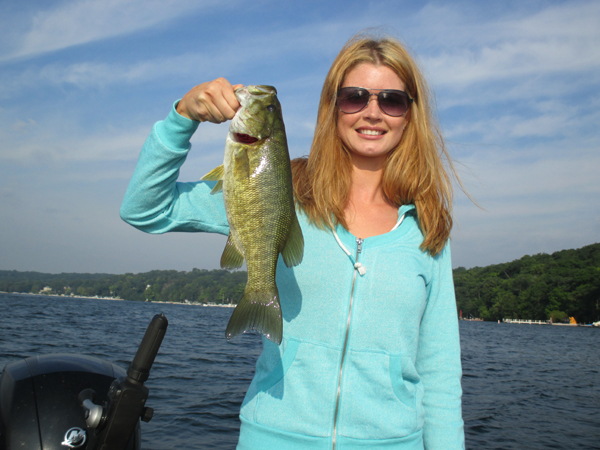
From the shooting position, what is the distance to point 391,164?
8.39 feet

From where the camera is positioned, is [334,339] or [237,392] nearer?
[334,339]

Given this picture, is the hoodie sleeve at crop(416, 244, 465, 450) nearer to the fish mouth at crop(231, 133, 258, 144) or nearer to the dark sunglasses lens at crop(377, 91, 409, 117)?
the dark sunglasses lens at crop(377, 91, 409, 117)

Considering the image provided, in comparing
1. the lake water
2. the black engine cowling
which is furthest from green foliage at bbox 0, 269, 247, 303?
the black engine cowling

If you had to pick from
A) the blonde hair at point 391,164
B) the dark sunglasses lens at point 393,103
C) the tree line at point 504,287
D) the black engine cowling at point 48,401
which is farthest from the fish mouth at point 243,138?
the tree line at point 504,287

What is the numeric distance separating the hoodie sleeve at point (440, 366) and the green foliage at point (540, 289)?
9178cm

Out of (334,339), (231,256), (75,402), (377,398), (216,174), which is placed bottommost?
(75,402)

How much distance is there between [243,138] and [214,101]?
0.19 meters

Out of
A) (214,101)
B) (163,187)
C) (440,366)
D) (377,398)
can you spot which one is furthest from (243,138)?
(440,366)

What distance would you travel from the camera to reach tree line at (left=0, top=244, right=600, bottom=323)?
79.9 m

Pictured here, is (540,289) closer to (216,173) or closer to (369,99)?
(369,99)

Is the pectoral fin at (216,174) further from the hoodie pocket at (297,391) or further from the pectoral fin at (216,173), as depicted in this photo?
the hoodie pocket at (297,391)

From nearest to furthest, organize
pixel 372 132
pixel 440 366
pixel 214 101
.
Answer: pixel 214 101
pixel 440 366
pixel 372 132

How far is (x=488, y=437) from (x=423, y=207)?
420 inches

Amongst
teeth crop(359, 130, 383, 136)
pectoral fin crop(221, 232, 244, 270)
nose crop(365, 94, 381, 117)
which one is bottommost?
pectoral fin crop(221, 232, 244, 270)
